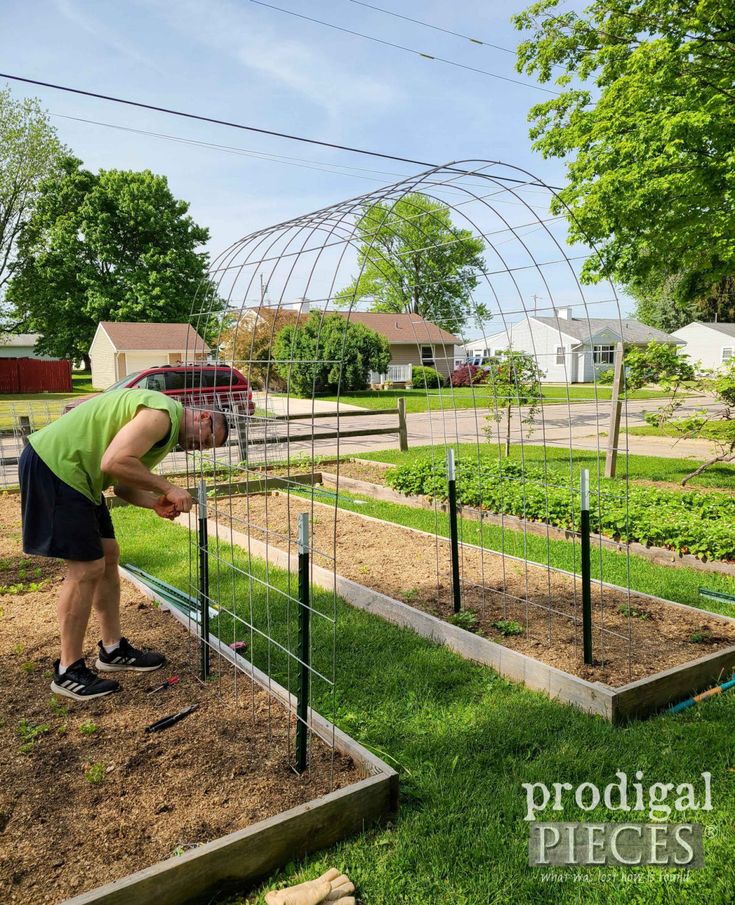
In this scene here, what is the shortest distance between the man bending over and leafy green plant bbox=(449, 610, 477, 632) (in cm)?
198

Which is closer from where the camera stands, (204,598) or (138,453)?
(138,453)

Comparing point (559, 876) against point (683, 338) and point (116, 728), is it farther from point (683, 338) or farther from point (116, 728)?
point (683, 338)

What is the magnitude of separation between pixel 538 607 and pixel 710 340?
49.8 m

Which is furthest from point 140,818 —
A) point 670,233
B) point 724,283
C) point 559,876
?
point 724,283

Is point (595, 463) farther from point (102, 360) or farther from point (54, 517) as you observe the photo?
point (102, 360)

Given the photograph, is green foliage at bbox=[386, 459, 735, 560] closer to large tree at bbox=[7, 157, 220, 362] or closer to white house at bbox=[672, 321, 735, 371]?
large tree at bbox=[7, 157, 220, 362]

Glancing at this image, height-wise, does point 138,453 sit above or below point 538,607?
above

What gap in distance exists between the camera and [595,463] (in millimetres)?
10641

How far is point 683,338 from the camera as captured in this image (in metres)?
49.2

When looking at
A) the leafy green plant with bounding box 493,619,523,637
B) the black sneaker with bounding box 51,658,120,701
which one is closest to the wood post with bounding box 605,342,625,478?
the leafy green plant with bounding box 493,619,523,637

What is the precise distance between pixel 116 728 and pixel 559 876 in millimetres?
2030

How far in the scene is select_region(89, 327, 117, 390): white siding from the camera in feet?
108

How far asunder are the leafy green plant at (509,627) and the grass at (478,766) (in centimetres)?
45

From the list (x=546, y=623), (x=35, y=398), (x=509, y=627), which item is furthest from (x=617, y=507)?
(x=35, y=398)
